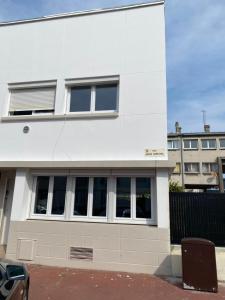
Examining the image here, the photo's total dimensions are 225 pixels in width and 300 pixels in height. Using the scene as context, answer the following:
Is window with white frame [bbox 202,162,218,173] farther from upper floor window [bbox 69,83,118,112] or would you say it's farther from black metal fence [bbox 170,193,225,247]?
upper floor window [bbox 69,83,118,112]

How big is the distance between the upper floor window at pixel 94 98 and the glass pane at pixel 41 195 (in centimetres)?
239

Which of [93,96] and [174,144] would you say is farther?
[174,144]

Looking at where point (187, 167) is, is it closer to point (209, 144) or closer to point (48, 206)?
point (209, 144)

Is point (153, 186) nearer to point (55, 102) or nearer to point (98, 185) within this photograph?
point (98, 185)

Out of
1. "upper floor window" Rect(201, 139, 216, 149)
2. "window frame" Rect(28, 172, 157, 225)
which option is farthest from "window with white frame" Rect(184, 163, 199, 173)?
"window frame" Rect(28, 172, 157, 225)

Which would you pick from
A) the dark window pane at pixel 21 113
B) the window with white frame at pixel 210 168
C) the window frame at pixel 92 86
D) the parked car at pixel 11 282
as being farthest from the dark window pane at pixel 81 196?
the window with white frame at pixel 210 168

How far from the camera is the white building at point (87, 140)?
716 centimetres

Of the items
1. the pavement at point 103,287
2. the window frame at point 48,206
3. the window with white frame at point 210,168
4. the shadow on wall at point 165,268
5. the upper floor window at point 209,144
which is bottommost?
the pavement at point 103,287

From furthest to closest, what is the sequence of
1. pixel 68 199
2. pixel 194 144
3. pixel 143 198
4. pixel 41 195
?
pixel 194 144
pixel 41 195
pixel 68 199
pixel 143 198

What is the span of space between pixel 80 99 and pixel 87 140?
1.51m

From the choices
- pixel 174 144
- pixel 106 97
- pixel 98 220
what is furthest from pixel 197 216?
pixel 174 144

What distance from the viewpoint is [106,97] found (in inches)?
331

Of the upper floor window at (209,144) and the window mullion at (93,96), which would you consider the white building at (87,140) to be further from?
the upper floor window at (209,144)

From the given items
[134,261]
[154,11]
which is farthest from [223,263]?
[154,11]
